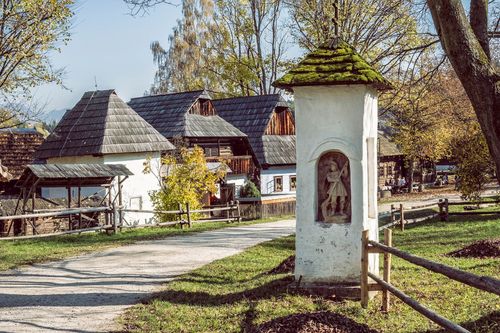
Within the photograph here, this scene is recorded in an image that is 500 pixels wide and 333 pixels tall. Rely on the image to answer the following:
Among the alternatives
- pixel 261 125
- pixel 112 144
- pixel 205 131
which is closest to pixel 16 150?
pixel 112 144

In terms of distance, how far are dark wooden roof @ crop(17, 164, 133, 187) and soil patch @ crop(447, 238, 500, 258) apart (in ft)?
45.6

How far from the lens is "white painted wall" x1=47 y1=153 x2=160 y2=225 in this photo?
30.8 meters

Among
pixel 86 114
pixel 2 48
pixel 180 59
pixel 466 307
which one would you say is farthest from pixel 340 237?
pixel 180 59

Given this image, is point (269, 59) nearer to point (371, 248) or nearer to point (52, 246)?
point (52, 246)

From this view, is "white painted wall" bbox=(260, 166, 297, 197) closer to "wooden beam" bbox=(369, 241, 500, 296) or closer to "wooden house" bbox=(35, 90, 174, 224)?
"wooden house" bbox=(35, 90, 174, 224)

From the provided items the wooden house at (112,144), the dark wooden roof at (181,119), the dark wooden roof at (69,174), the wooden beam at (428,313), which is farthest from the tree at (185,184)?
the wooden beam at (428,313)

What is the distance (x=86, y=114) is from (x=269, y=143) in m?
13.5

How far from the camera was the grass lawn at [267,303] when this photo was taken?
811 cm

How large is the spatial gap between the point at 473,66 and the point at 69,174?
18.4 meters

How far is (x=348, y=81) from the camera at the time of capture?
9492mm

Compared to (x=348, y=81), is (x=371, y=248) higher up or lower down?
lower down

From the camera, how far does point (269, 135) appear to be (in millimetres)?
42969

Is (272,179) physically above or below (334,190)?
above

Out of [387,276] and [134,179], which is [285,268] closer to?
[387,276]
